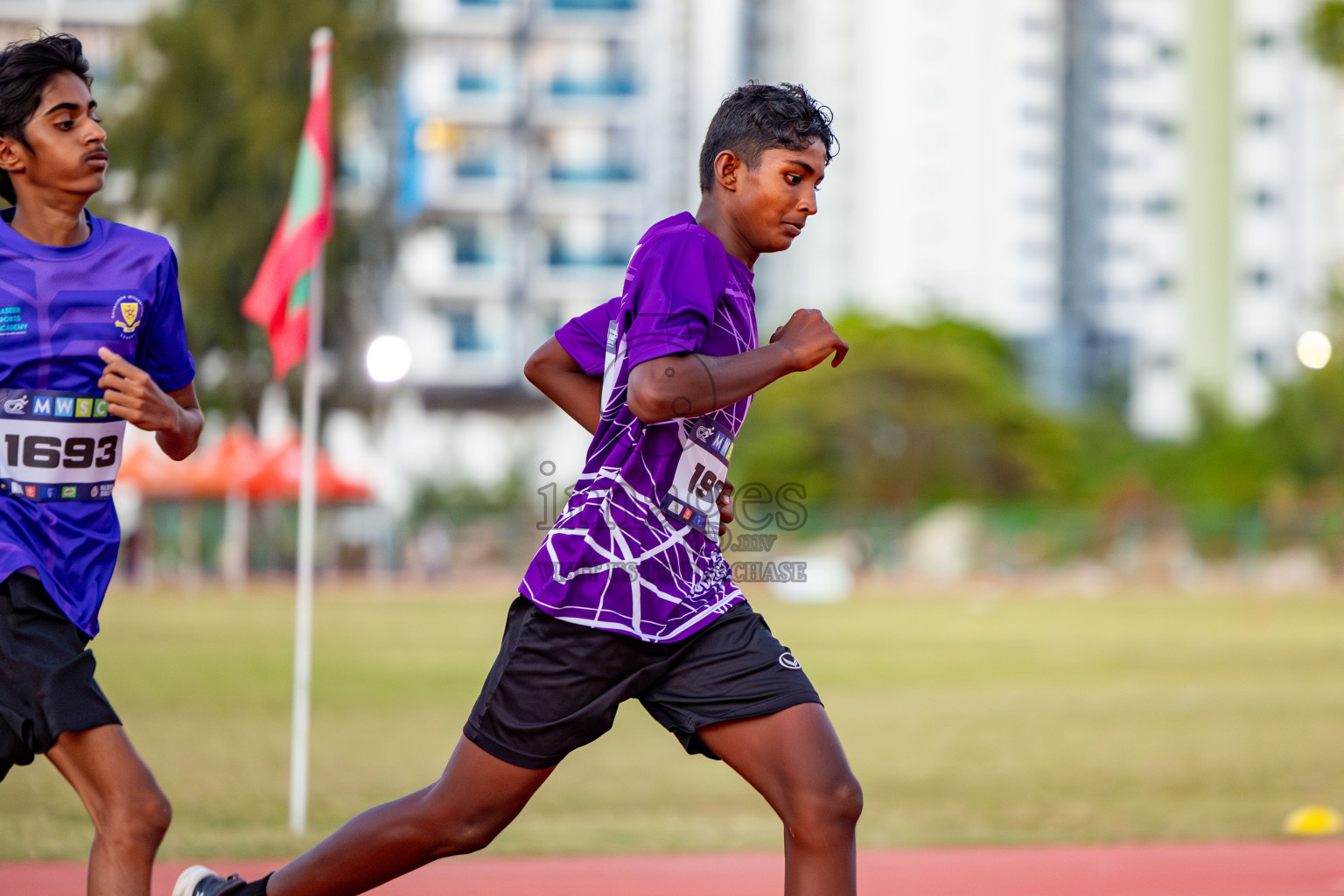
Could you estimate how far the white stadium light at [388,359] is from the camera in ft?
25.3

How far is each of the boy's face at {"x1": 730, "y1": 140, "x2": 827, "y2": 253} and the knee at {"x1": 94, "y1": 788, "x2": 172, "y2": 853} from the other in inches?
72.9

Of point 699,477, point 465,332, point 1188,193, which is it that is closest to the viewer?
point 699,477

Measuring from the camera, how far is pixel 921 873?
6.62m

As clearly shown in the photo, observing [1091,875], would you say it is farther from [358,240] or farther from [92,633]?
[358,240]

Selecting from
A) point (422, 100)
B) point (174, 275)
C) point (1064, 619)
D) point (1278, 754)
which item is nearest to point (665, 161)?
point (422, 100)

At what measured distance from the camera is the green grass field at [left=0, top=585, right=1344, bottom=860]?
312 inches

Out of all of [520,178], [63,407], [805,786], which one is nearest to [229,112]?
[520,178]

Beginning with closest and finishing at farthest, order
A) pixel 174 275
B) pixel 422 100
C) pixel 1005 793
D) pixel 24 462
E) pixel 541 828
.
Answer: pixel 24 462 < pixel 174 275 < pixel 541 828 < pixel 1005 793 < pixel 422 100

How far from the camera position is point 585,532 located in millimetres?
3705

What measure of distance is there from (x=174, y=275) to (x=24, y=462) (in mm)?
589

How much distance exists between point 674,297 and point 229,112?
35.8 m

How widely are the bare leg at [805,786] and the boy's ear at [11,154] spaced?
6.83ft

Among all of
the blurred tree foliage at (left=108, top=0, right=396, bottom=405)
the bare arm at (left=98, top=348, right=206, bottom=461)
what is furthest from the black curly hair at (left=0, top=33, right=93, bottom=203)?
the blurred tree foliage at (left=108, top=0, right=396, bottom=405)

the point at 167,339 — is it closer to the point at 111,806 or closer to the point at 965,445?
the point at 111,806
